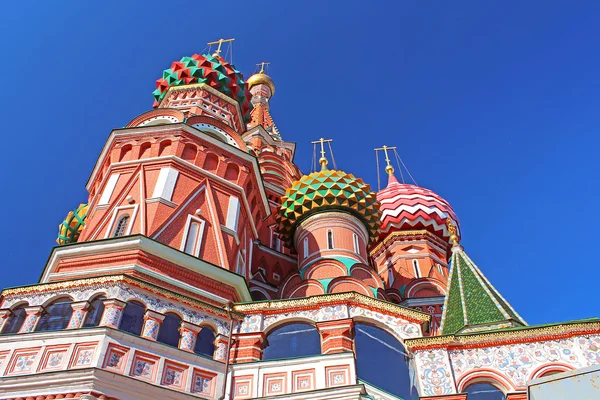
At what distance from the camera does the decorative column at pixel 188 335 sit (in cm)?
857

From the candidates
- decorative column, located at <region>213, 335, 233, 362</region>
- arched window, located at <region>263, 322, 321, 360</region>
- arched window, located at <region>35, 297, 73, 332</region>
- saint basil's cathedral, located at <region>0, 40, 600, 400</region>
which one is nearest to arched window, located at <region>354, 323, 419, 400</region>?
saint basil's cathedral, located at <region>0, 40, 600, 400</region>

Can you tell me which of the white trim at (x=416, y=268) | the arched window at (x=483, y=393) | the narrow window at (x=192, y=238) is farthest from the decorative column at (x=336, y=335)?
the white trim at (x=416, y=268)

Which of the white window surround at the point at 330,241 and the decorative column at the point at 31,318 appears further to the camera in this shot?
the white window surround at the point at 330,241

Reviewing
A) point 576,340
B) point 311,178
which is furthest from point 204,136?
point 576,340

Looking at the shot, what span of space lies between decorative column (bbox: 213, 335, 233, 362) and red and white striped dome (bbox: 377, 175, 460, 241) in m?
12.5

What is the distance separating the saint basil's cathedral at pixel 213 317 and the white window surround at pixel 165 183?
3 cm

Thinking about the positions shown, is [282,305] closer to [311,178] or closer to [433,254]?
[311,178]

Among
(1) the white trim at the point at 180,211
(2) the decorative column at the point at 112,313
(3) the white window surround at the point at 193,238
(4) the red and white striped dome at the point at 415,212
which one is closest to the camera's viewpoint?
(2) the decorative column at the point at 112,313

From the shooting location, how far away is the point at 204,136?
13.8 meters

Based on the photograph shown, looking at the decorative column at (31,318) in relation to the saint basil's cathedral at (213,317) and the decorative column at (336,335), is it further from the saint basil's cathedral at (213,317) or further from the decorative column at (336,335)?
the decorative column at (336,335)

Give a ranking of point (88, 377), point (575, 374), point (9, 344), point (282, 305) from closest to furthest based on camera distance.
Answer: point (575, 374) → point (88, 377) → point (9, 344) → point (282, 305)

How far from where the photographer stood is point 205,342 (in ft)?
29.3

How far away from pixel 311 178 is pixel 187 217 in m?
5.79

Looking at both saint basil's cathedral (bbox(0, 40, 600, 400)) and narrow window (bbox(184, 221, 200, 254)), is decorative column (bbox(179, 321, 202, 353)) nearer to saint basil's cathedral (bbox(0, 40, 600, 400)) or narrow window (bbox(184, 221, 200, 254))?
saint basil's cathedral (bbox(0, 40, 600, 400))
